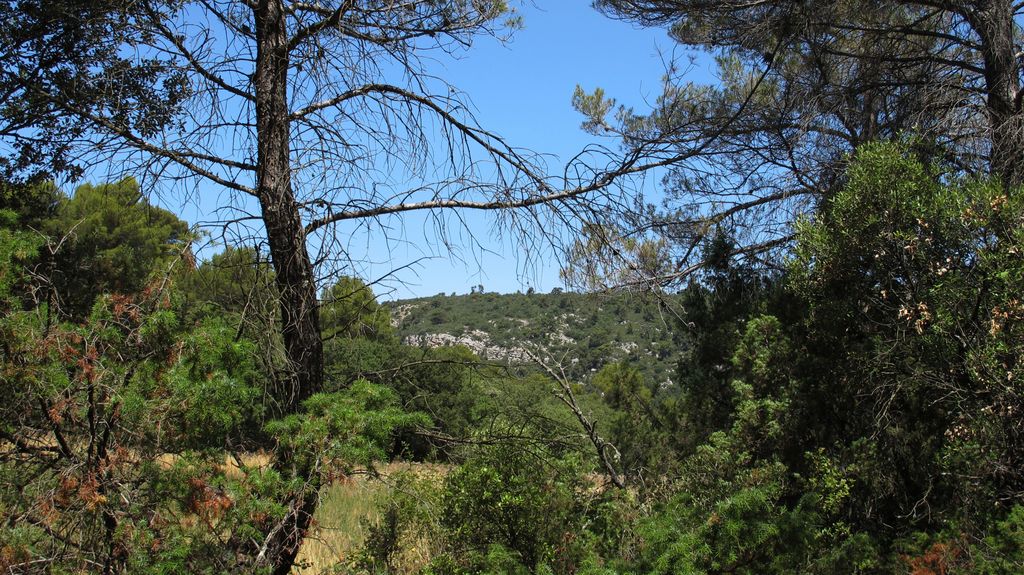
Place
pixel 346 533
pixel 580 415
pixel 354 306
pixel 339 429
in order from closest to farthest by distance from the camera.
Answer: pixel 339 429 → pixel 354 306 → pixel 580 415 → pixel 346 533

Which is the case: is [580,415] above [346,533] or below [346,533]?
above

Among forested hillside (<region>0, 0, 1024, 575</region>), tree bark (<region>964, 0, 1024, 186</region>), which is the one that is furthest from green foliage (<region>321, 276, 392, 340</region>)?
tree bark (<region>964, 0, 1024, 186</region>)

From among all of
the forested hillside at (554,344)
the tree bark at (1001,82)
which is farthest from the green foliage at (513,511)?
the tree bark at (1001,82)

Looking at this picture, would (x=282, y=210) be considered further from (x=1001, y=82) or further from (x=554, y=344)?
(x=1001, y=82)

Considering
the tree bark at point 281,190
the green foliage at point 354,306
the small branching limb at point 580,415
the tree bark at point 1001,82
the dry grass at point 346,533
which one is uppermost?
the tree bark at point 1001,82

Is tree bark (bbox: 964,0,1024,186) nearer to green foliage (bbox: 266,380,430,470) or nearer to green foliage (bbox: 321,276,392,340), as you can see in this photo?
green foliage (bbox: 321,276,392,340)

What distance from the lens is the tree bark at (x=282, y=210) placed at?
366 centimetres

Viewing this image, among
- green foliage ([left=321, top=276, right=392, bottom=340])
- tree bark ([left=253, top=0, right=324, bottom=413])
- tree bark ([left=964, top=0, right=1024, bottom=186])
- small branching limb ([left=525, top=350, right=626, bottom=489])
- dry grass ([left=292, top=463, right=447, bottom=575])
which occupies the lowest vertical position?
dry grass ([left=292, top=463, right=447, bottom=575])

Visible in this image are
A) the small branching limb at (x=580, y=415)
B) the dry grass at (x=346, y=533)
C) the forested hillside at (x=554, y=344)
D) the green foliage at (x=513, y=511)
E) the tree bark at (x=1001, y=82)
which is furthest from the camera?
the tree bark at (x=1001, y=82)

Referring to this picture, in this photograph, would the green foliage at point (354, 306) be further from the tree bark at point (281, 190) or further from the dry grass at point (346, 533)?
the dry grass at point (346, 533)

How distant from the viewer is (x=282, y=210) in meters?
3.68

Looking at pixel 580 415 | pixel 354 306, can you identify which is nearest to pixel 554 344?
pixel 580 415

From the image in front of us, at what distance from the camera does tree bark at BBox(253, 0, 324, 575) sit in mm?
3664

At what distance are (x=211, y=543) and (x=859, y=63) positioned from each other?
347 inches
